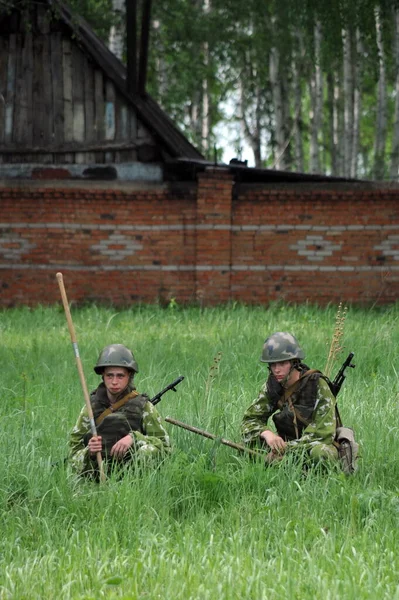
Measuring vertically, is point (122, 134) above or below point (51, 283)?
above

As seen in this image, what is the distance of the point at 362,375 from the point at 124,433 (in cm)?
403

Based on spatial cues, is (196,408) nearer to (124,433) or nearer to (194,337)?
(124,433)

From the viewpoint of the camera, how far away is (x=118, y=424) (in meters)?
6.99

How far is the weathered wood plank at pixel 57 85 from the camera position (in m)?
17.4

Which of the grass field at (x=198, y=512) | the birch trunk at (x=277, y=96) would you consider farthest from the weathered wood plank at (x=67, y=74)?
the birch trunk at (x=277, y=96)

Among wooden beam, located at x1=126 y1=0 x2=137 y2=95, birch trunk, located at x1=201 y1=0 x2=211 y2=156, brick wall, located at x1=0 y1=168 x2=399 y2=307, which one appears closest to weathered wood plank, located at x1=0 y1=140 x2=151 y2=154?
wooden beam, located at x1=126 y1=0 x2=137 y2=95

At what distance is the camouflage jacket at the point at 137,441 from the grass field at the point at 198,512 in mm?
135

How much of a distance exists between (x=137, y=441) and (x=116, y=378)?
0.42m

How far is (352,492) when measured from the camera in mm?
6555

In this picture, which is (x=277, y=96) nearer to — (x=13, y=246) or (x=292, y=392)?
(x=13, y=246)

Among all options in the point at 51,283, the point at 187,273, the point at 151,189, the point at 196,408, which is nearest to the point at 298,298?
the point at 187,273

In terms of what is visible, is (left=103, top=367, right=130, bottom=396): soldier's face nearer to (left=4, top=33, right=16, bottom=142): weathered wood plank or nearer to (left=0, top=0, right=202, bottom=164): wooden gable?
(left=0, top=0, right=202, bottom=164): wooden gable

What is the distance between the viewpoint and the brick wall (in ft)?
53.6

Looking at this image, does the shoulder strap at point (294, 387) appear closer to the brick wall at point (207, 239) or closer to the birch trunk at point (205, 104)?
the brick wall at point (207, 239)
